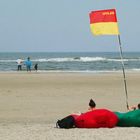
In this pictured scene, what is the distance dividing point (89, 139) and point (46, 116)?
4262 mm

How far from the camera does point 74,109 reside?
1523 centimetres
